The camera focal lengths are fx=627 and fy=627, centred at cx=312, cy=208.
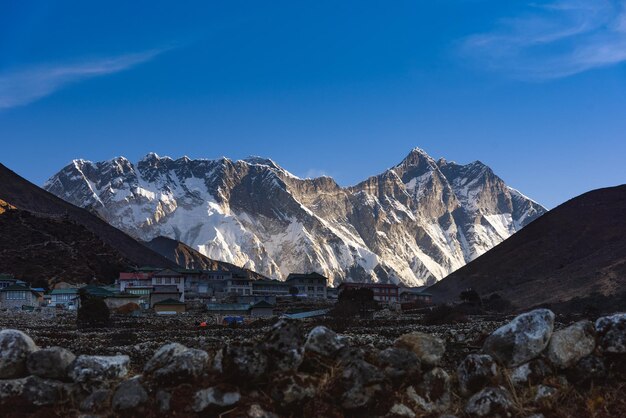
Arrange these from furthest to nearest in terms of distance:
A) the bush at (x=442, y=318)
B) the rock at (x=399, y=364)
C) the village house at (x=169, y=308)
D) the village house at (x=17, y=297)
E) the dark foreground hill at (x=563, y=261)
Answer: the dark foreground hill at (x=563, y=261), the village house at (x=17, y=297), the village house at (x=169, y=308), the bush at (x=442, y=318), the rock at (x=399, y=364)

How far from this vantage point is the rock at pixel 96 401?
934 centimetres

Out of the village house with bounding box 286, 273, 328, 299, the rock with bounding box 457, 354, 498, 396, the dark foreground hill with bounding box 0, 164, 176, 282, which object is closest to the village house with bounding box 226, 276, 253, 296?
the village house with bounding box 286, 273, 328, 299

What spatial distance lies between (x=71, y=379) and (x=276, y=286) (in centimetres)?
13484

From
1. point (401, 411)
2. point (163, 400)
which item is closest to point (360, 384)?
point (401, 411)

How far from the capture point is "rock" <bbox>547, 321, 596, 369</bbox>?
9.98m

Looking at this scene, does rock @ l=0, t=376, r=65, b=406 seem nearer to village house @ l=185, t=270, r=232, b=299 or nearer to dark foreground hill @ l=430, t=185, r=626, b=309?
dark foreground hill @ l=430, t=185, r=626, b=309

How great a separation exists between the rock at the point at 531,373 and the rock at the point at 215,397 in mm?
4385

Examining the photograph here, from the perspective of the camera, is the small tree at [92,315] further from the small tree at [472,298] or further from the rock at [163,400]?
the small tree at [472,298]

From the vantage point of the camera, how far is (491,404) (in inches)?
364

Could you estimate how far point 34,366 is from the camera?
31.6ft

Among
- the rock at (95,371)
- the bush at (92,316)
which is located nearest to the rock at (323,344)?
the rock at (95,371)

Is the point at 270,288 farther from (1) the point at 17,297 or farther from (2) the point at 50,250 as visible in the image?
(1) the point at 17,297

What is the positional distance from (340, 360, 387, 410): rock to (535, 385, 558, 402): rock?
2375mm

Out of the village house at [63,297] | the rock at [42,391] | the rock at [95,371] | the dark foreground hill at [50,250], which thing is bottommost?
the rock at [42,391]
